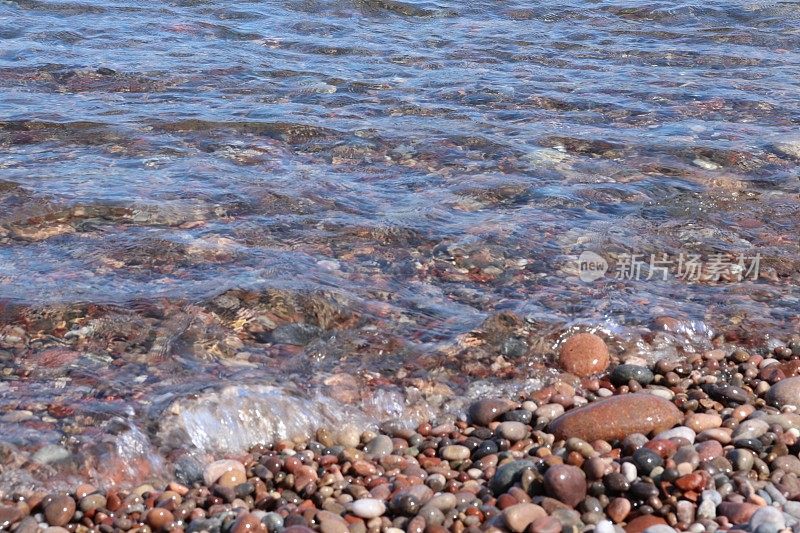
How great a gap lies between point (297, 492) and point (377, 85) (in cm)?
639

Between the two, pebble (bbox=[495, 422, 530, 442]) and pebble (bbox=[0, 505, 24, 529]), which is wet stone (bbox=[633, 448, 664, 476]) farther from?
pebble (bbox=[0, 505, 24, 529])

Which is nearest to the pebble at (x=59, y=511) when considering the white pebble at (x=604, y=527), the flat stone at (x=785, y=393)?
the white pebble at (x=604, y=527)

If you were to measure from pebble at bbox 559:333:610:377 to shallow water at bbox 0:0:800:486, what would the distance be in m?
0.11

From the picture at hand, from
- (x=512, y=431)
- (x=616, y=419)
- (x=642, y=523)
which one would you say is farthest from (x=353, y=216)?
(x=642, y=523)

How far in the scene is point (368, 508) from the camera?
3451mm

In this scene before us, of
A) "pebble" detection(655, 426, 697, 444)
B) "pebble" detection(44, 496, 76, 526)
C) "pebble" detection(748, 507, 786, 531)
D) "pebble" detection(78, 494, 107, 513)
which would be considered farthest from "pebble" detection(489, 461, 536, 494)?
"pebble" detection(44, 496, 76, 526)

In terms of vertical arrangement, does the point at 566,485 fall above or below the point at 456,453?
above

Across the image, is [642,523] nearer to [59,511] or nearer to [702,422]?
[702,422]

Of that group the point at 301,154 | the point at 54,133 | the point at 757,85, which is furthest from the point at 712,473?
the point at 757,85

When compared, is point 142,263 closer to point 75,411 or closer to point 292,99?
point 75,411

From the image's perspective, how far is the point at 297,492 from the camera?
11.9 feet

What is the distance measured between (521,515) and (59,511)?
1665 millimetres

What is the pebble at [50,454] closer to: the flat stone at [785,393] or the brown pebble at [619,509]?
the brown pebble at [619,509]

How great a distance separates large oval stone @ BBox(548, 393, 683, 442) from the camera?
12.9ft
